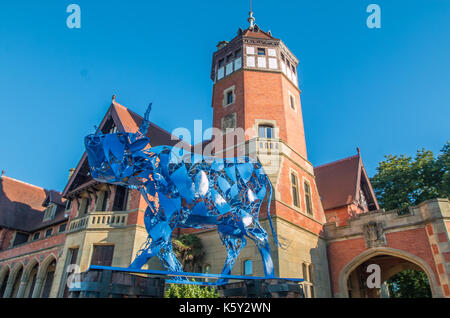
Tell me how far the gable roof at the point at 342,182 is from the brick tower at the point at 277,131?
2.33 m

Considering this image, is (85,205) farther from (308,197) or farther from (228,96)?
(308,197)

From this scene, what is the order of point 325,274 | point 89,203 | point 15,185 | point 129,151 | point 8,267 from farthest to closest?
point 15,185 < point 8,267 < point 89,203 < point 325,274 < point 129,151

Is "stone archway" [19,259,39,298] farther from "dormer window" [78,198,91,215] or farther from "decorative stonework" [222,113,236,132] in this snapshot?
"decorative stonework" [222,113,236,132]

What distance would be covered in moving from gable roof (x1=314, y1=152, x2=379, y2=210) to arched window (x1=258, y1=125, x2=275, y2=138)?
22.0 feet

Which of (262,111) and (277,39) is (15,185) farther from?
(277,39)

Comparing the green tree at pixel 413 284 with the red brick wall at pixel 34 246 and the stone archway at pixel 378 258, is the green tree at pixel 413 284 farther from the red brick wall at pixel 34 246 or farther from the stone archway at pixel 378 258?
the red brick wall at pixel 34 246

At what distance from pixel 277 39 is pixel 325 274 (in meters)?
14.8

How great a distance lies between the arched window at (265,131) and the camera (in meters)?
17.4

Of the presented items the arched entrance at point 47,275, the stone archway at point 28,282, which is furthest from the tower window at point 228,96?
the stone archway at point 28,282

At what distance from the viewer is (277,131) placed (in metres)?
17.4

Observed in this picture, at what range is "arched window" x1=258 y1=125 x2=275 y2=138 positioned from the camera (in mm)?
17359

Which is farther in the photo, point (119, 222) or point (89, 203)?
point (89, 203)
